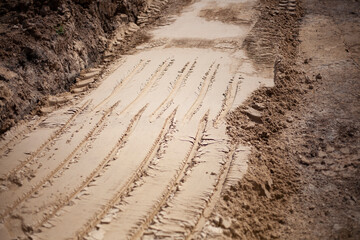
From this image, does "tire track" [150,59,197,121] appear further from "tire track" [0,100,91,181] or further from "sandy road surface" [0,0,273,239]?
"tire track" [0,100,91,181]

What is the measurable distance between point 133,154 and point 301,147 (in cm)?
197

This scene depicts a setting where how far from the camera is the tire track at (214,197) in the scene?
7.83ft

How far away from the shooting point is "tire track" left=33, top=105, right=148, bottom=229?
8.56ft

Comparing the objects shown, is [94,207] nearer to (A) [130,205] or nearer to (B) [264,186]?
(A) [130,205]

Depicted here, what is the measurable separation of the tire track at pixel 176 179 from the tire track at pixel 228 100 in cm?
15

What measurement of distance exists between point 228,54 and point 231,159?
2.42 m

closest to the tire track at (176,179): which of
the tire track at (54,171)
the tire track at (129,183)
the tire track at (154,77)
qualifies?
the tire track at (129,183)

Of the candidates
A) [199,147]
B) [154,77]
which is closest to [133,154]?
[199,147]

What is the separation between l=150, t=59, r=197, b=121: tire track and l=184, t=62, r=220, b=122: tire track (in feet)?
0.96

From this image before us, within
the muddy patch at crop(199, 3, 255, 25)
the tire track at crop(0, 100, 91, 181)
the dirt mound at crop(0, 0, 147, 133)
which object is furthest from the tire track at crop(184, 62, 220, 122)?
the dirt mound at crop(0, 0, 147, 133)

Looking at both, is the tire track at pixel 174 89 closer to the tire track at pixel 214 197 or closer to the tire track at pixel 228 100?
the tire track at pixel 228 100

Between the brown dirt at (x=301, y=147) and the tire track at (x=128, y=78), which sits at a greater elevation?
the tire track at (x=128, y=78)

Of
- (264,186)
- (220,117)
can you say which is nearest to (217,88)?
(220,117)

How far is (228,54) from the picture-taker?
4.82m
